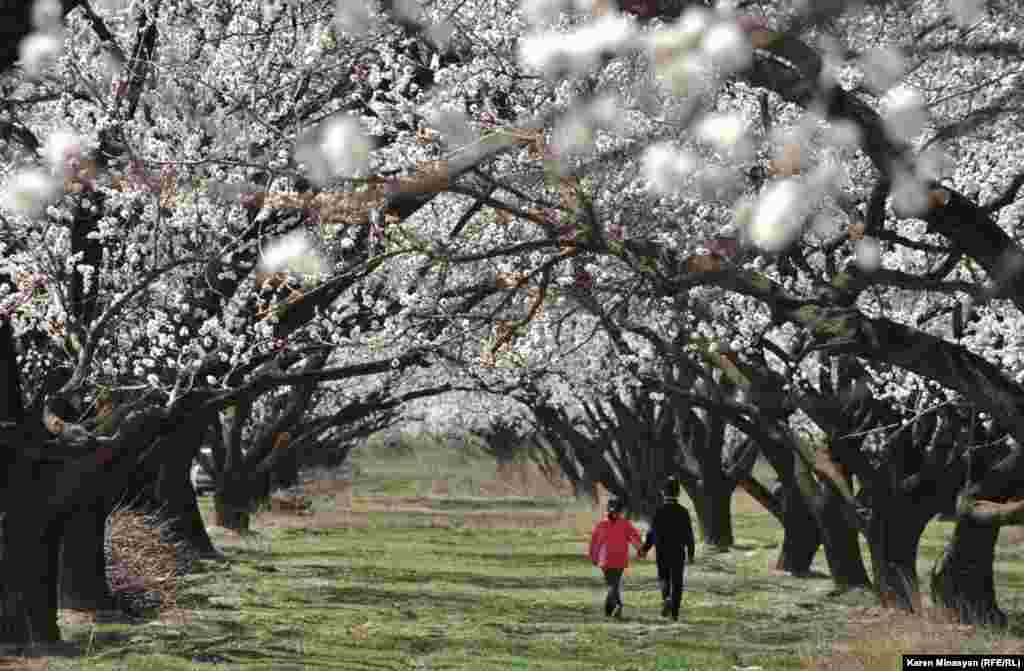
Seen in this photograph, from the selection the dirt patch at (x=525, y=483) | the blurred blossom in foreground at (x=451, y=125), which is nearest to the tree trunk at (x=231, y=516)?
the blurred blossom in foreground at (x=451, y=125)

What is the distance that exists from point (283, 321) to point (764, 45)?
10.9m

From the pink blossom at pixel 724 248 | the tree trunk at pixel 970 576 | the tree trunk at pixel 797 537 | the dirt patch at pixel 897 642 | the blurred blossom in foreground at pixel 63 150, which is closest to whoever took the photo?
the pink blossom at pixel 724 248

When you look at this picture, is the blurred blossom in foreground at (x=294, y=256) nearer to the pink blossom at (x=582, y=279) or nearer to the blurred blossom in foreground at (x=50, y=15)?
the pink blossom at (x=582, y=279)

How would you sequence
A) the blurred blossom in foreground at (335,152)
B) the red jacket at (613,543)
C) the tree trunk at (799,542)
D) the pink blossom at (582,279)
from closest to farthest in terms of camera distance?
the blurred blossom in foreground at (335,152) → the pink blossom at (582,279) → the red jacket at (613,543) → the tree trunk at (799,542)

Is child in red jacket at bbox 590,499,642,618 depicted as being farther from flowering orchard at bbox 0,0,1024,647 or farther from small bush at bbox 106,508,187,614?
small bush at bbox 106,508,187,614

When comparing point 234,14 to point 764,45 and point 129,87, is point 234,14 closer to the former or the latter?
point 129,87

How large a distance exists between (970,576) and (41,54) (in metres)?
12.2

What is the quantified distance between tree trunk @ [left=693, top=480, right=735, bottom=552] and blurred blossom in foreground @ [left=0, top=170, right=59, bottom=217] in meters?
21.8

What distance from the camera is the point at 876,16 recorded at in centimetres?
1240

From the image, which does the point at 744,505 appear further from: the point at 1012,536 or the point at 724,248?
the point at 724,248

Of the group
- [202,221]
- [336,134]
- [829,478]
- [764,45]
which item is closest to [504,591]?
[829,478]

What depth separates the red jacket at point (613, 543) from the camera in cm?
2188

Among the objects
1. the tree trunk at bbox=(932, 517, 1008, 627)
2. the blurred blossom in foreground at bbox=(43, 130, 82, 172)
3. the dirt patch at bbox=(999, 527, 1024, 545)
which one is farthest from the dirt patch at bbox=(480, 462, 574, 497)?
the blurred blossom in foreground at bbox=(43, 130, 82, 172)

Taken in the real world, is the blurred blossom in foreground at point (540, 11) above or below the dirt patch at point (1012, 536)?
above
